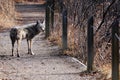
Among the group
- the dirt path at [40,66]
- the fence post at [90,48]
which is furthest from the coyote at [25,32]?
the fence post at [90,48]

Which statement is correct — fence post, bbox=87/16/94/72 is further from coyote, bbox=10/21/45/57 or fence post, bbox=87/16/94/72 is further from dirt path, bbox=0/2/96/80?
coyote, bbox=10/21/45/57

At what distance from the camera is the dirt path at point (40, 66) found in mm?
10344

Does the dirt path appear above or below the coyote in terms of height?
below

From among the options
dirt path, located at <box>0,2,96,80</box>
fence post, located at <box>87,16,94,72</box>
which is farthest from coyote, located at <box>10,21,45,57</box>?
fence post, located at <box>87,16,94,72</box>

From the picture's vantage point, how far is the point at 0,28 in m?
22.6

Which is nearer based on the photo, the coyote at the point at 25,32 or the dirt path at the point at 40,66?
the dirt path at the point at 40,66

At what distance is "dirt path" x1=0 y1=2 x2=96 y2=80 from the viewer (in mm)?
10344

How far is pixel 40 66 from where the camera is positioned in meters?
11.7

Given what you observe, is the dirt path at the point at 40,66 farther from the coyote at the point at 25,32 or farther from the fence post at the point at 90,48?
the coyote at the point at 25,32

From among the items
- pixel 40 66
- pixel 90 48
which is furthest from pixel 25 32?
pixel 90 48

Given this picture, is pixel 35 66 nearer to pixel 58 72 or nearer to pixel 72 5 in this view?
pixel 58 72

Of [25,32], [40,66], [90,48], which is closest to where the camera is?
[90,48]

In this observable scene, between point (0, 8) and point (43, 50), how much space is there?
35.7 ft

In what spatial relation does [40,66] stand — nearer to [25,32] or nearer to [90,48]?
[90,48]
